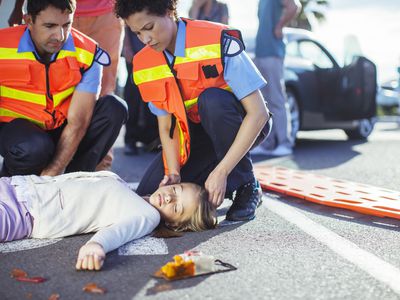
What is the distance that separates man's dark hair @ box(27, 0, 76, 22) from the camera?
3738mm

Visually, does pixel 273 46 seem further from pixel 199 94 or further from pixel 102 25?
pixel 199 94

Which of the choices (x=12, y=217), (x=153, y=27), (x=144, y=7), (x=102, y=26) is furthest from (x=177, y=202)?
(x=102, y=26)

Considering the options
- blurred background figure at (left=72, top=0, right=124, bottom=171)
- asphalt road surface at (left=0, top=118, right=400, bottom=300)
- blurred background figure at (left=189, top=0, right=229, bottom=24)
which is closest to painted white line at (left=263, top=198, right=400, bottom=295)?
asphalt road surface at (left=0, top=118, right=400, bottom=300)

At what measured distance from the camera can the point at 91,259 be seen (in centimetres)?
270

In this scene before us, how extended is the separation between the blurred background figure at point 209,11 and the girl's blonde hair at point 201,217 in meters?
4.12

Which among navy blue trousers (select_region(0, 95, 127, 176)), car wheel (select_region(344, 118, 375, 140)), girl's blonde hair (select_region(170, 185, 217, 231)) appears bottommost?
car wheel (select_region(344, 118, 375, 140))

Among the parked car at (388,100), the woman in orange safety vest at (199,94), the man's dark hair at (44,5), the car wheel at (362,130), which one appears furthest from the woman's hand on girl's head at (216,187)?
the parked car at (388,100)

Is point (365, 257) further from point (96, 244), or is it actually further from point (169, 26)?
point (169, 26)

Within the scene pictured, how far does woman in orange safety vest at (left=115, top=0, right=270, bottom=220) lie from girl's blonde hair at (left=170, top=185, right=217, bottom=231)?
0.14 feet

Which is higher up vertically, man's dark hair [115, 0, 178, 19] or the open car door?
man's dark hair [115, 0, 178, 19]

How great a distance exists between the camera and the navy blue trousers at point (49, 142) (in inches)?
157

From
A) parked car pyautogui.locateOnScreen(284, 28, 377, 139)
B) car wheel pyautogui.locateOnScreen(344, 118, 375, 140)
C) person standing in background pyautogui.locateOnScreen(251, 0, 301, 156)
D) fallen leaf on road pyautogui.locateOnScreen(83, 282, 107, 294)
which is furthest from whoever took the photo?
car wheel pyautogui.locateOnScreen(344, 118, 375, 140)

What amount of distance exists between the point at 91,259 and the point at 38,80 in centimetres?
167

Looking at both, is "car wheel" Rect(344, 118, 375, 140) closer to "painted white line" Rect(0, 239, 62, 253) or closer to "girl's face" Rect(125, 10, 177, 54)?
"girl's face" Rect(125, 10, 177, 54)
